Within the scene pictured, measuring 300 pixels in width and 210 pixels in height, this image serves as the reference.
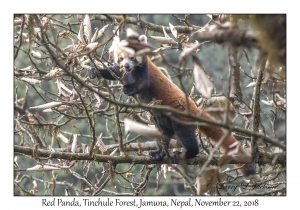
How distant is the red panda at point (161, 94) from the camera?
9.91 ft

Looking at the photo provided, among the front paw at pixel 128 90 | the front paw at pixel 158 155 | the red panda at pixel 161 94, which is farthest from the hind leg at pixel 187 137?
the front paw at pixel 128 90

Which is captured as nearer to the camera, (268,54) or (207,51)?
(268,54)

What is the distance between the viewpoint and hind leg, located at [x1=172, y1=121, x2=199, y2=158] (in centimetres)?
300

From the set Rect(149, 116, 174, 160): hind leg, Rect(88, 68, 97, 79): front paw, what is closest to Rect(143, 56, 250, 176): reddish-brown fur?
Rect(149, 116, 174, 160): hind leg

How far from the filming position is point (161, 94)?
3.35 meters

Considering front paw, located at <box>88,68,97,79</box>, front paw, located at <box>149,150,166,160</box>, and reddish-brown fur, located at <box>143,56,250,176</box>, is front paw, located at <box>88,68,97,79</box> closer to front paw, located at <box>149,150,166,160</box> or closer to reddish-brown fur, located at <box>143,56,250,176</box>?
reddish-brown fur, located at <box>143,56,250,176</box>

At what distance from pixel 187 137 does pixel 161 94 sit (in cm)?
46

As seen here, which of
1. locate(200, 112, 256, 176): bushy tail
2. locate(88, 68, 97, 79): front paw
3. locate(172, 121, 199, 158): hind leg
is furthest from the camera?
locate(88, 68, 97, 79): front paw

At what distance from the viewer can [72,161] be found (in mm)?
2768
